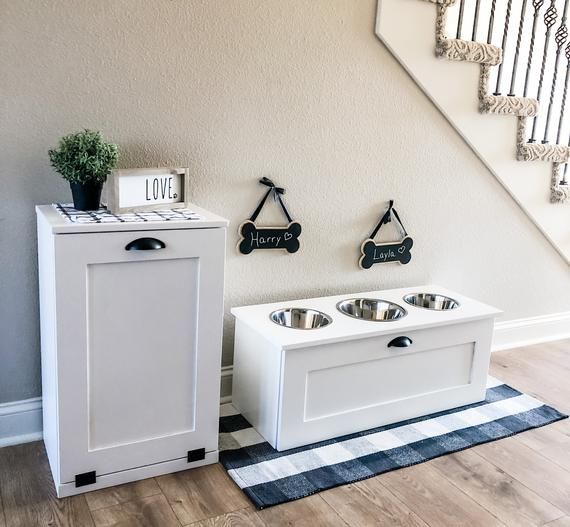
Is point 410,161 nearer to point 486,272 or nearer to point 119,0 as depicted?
point 486,272

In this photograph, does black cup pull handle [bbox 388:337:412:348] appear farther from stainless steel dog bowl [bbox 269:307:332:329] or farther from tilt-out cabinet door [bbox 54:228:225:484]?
tilt-out cabinet door [bbox 54:228:225:484]

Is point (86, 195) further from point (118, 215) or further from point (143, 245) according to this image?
point (143, 245)

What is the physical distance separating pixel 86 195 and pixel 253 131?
72cm

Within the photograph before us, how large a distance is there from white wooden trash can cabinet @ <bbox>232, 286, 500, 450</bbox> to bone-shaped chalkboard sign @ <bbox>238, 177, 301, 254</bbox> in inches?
9.1

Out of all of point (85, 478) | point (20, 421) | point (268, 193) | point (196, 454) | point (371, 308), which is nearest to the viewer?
point (85, 478)

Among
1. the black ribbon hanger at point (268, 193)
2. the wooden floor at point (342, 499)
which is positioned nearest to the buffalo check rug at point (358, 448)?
the wooden floor at point (342, 499)

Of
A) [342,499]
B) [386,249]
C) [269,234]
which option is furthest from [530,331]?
[342,499]

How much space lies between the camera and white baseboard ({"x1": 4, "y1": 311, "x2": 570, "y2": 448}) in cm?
209

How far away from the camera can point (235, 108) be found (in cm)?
226

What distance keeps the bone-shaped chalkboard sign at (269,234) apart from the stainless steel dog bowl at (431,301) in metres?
0.56

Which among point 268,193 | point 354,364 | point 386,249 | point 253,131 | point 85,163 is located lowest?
point 354,364

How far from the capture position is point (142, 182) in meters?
1.88

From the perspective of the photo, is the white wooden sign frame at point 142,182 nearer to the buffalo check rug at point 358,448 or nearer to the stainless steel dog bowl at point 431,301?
the buffalo check rug at point 358,448

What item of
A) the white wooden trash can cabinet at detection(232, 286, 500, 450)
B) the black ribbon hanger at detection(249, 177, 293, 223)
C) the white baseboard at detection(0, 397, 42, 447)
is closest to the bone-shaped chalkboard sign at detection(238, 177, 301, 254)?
the black ribbon hanger at detection(249, 177, 293, 223)
